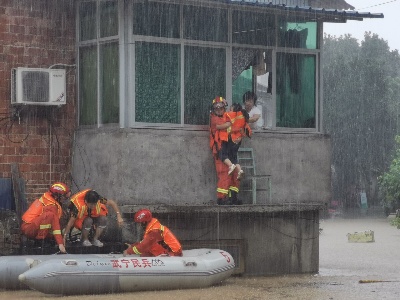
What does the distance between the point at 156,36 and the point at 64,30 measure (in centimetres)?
162

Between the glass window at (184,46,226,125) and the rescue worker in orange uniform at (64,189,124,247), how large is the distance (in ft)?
7.77

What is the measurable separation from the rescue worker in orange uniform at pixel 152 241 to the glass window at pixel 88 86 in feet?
8.96

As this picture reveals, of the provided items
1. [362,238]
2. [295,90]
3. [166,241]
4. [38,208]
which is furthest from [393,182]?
[38,208]

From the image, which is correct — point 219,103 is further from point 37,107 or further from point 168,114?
point 37,107

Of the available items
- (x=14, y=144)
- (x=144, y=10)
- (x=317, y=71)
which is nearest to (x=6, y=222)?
(x=14, y=144)

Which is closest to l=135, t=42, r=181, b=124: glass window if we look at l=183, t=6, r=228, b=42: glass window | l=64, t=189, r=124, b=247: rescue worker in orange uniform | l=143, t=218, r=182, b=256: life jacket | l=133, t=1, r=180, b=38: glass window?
l=133, t=1, r=180, b=38: glass window

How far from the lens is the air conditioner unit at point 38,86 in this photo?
676 inches

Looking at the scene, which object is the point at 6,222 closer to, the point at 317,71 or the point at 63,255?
the point at 63,255

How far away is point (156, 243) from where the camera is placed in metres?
15.6

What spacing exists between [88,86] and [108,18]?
1.20 metres

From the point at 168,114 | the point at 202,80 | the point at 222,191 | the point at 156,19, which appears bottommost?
the point at 222,191

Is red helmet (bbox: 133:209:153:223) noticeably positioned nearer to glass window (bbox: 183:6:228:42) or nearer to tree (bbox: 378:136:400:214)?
glass window (bbox: 183:6:228:42)

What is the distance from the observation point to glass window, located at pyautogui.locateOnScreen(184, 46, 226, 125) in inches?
703

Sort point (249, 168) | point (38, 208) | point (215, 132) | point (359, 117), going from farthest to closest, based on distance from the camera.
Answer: point (359, 117) < point (249, 168) < point (215, 132) < point (38, 208)
